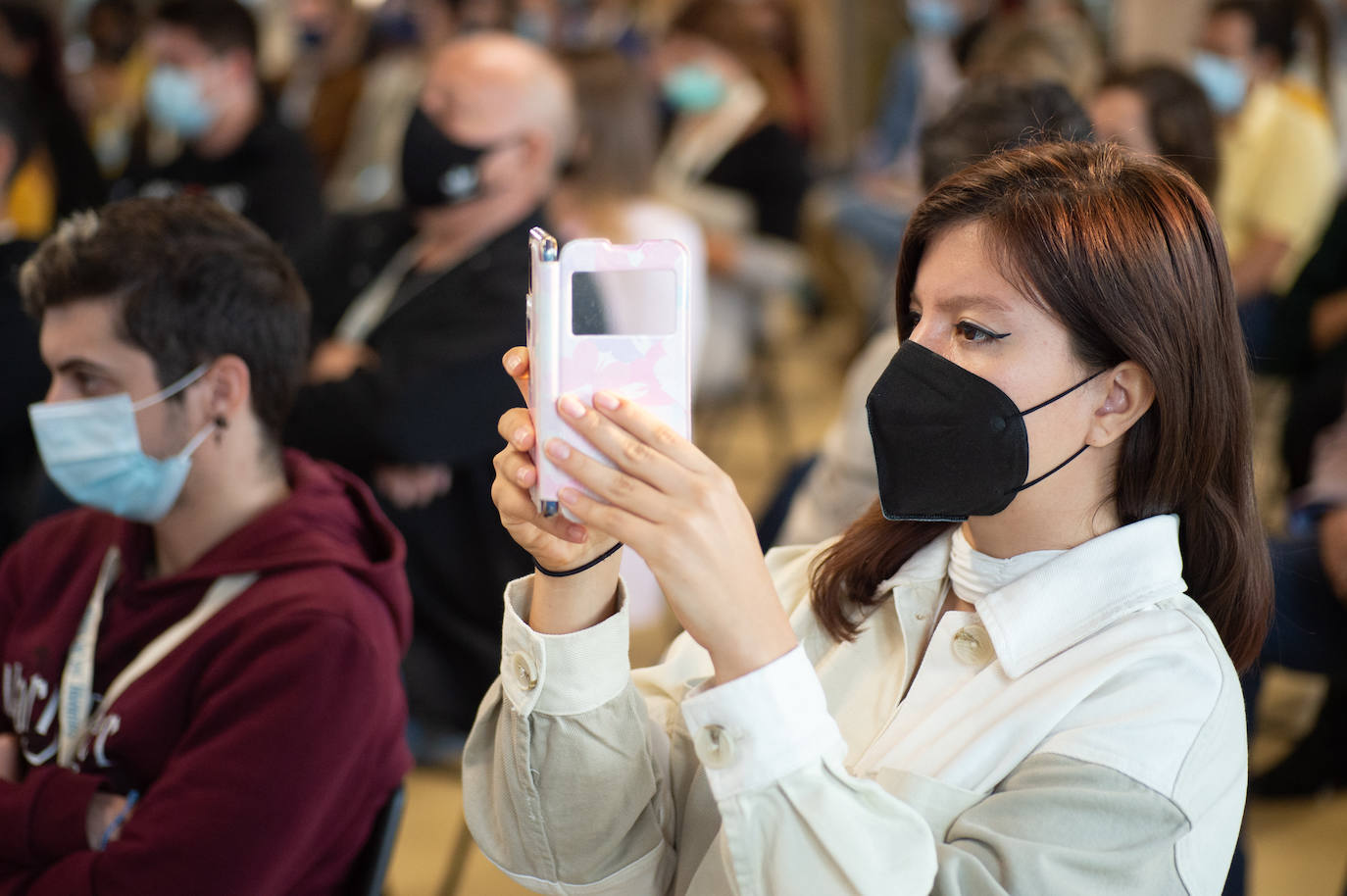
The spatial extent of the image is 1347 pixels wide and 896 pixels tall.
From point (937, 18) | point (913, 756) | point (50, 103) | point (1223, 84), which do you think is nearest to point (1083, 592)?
point (913, 756)

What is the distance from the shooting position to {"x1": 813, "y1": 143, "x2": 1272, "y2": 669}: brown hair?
3.96 ft

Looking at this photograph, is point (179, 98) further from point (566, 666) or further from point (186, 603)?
point (566, 666)

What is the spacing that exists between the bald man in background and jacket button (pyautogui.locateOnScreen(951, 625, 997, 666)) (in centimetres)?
157

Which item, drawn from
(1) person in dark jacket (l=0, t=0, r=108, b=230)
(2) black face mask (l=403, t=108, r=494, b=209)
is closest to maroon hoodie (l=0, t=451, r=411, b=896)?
(2) black face mask (l=403, t=108, r=494, b=209)

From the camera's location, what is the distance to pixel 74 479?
1.78 m

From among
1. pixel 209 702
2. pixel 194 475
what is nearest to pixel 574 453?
pixel 209 702

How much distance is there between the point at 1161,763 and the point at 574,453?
0.57m

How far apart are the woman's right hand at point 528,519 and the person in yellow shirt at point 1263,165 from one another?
316cm

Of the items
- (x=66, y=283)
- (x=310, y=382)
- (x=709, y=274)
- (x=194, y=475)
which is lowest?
(x=709, y=274)

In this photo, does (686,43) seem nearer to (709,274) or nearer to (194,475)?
(709,274)

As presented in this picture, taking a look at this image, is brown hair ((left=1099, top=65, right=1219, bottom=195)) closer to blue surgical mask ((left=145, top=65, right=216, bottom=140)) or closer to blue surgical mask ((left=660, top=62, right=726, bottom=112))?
blue surgical mask ((left=660, top=62, right=726, bottom=112))

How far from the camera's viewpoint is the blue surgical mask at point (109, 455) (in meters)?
1.77

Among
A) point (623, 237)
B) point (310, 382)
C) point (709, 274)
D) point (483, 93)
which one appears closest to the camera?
point (310, 382)

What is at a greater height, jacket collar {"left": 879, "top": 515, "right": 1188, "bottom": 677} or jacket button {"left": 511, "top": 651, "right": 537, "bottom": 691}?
jacket collar {"left": 879, "top": 515, "right": 1188, "bottom": 677}
